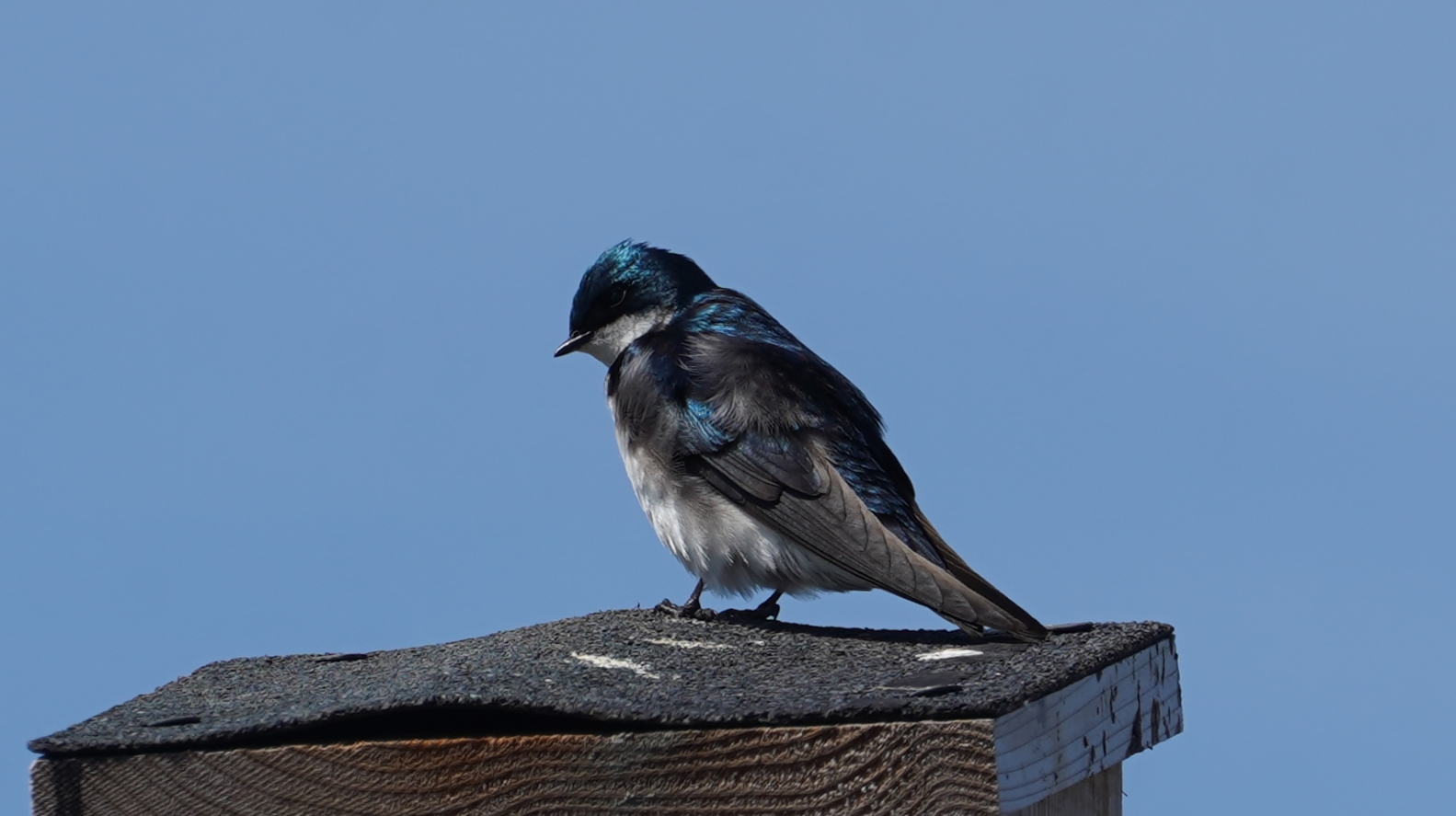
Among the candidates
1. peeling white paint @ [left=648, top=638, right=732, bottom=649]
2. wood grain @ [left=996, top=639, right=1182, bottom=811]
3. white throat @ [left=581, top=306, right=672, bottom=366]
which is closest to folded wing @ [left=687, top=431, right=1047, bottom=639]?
wood grain @ [left=996, top=639, right=1182, bottom=811]

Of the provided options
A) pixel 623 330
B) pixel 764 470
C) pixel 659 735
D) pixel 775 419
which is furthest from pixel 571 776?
pixel 623 330

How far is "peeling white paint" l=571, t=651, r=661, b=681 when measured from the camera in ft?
14.7

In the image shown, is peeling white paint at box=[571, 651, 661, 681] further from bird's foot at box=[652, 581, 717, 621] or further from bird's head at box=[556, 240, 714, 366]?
bird's head at box=[556, 240, 714, 366]

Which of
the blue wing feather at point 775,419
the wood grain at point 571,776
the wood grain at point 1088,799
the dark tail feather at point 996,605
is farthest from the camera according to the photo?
the blue wing feather at point 775,419

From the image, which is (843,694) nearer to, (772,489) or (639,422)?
(772,489)

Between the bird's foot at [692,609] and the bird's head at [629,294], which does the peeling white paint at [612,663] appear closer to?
the bird's foot at [692,609]

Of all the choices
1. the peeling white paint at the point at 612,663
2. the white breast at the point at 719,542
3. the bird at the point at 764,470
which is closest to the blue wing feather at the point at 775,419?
the bird at the point at 764,470

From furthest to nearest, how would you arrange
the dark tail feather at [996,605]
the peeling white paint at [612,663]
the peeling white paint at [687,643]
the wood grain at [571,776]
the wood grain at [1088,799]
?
the peeling white paint at [687,643] < the dark tail feather at [996,605] < the peeling white paint at [612,663] < the wood grain at [1088,799] < the wood grain at [571,776]

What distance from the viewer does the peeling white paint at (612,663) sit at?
14.7ft

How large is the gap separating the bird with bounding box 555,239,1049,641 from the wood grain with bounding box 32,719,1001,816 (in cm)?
95

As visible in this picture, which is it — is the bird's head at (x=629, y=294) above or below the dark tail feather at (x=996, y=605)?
above

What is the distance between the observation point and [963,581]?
16.3 feet

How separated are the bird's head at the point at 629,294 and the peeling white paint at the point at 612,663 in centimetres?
176

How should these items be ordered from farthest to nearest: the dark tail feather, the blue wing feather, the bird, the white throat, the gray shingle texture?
the white throat, the blue wing feather, the bird, the dark tail feather, the gray shingle texture
